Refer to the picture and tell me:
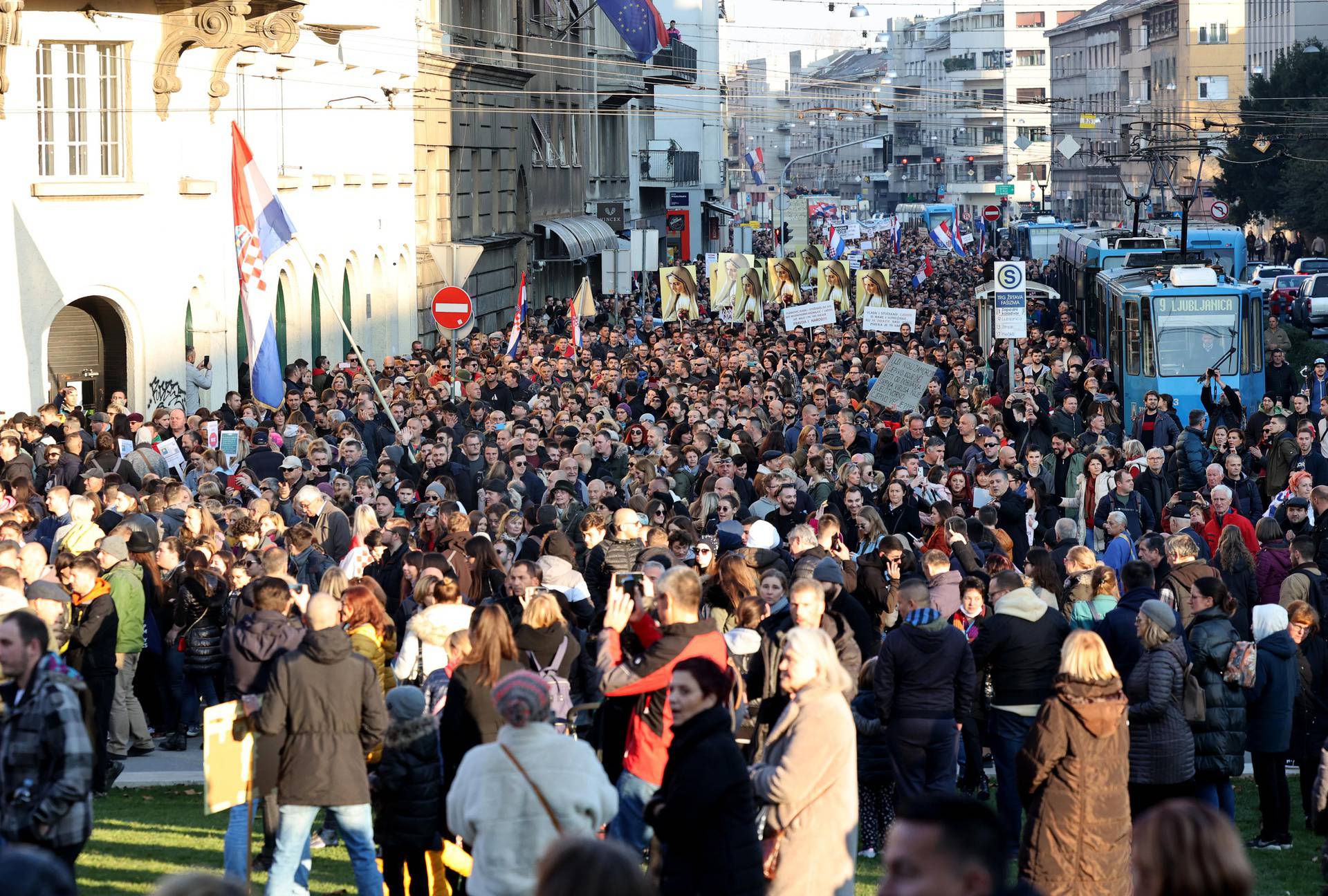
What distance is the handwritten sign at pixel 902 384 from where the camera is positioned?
71.0ft

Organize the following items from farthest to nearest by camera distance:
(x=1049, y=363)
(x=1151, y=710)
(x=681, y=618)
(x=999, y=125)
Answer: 1. (x=999, y=125)
2. (x=1049, y=363)
3. (x=1151, y=710)
4. (x=681, y=618)

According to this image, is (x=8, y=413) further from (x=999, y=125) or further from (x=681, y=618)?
(x=999, y=125)

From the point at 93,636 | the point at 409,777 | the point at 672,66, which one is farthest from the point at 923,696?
the point at 672,66

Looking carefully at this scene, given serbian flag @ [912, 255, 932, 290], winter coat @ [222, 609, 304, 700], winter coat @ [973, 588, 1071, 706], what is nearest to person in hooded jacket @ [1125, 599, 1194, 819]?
winter coat @ [973, 588, 1071, 706]

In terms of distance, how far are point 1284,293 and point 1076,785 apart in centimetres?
4225

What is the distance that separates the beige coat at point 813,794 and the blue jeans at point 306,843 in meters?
1.96

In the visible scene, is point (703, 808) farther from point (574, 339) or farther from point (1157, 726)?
point (574, 339)

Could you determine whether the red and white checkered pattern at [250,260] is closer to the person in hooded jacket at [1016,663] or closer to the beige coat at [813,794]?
the person in hooded jacket at [1016,663]


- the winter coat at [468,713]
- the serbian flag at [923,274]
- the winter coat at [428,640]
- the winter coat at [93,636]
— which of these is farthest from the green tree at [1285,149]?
the winter coat at [468,713]

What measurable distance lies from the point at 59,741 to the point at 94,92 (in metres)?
19.5

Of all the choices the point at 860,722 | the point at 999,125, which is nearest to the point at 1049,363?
the point at 860,722

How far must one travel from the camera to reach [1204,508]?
14688mm

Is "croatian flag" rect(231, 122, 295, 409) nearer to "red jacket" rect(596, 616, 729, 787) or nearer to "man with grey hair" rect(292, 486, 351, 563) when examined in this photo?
"man with grey hair" rect(292, 486, 351, 563)

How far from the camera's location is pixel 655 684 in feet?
27.9
